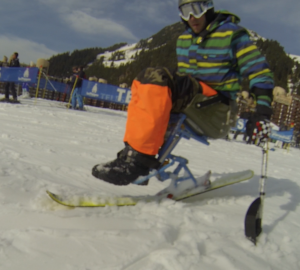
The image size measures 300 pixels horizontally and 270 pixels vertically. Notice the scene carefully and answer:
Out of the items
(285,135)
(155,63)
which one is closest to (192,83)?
(285,135)

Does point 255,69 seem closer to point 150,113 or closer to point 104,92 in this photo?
point 150,113

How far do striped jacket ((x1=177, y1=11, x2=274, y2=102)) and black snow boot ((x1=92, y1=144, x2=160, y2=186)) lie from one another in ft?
2.52

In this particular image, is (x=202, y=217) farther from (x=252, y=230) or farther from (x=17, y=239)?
(x=17, y=239)

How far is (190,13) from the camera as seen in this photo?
186 cm

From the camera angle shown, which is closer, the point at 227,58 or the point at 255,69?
the point at 255,69

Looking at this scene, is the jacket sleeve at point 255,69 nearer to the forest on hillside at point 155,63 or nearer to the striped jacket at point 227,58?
the striped jacket at point 227,58

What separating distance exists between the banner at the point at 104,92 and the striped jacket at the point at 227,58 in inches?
423

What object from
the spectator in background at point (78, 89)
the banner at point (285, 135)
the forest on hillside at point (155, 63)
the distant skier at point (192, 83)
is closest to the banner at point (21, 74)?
the spectator in background at point (78, 89)

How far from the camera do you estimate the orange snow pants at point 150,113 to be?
4.85 feet

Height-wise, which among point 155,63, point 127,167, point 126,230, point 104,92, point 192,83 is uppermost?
point 155,63

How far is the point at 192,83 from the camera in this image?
5.52 ft

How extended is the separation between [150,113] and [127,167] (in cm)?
34

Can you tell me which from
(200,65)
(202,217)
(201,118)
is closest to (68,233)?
(202,217)

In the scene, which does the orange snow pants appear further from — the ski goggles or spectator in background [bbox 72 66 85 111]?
spectator in background [bbox 72 66 85 111]
